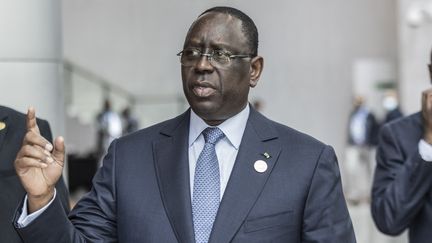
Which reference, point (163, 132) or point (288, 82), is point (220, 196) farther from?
point (288, 82)

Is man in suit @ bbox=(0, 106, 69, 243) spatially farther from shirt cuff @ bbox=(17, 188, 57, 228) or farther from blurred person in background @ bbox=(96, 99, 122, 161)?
blurred person in background @ bbox=(96, 99, 122, 161)

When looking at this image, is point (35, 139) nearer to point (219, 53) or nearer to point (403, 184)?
point (219, 53)

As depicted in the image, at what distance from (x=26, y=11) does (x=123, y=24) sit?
16.4 m

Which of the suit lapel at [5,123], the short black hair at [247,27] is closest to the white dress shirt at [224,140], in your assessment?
the short black hair at [247,27]

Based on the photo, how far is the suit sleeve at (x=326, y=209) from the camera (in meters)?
2.83

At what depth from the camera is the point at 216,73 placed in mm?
2828

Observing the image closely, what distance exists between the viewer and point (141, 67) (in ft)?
70.4

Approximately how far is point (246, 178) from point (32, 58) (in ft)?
8.19

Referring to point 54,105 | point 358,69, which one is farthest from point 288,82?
point 54,105

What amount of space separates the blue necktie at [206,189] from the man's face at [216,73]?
9 centimetres

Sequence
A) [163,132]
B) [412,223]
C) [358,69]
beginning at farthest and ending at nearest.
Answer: [358,69] → [412,223] → [163,132]

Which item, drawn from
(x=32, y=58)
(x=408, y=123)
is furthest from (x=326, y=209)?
(x=32, y=58)

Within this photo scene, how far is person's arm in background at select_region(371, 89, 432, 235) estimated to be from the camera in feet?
13.2

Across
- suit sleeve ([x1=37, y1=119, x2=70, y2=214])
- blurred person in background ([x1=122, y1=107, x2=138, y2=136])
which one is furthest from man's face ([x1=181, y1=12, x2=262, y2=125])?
blurred person in background ([x1=122, y1=107, x2=138, y2=136])
